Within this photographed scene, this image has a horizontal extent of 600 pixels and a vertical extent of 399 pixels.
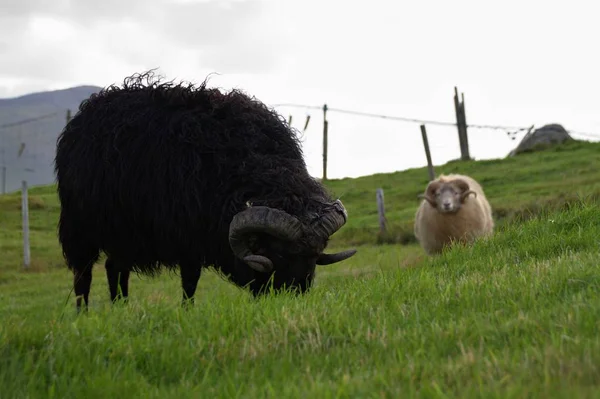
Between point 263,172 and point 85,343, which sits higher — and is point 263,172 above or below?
above

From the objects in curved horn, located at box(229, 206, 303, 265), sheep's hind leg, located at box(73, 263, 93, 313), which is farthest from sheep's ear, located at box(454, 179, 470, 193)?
curved horn, located at box(229, 206, 303, 265)

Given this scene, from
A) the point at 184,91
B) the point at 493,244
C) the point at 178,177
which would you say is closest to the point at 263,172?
the point at 178,177

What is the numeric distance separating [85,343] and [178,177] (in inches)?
156

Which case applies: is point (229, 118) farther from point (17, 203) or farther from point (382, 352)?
point (17, 203)

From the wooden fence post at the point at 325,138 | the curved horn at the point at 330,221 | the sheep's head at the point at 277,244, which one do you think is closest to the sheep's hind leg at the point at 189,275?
the sheep's head at the point at 277,244

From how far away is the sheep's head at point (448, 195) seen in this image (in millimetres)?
13328

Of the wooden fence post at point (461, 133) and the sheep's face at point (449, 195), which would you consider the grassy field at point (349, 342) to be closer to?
the sheep's face at point (449, 195)

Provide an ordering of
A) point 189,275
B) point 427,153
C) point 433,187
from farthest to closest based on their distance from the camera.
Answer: point 427,153 < point 433,187 < point 189,275

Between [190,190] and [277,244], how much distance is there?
1194mm

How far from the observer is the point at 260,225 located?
269 inches

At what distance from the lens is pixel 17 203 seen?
35.0 m

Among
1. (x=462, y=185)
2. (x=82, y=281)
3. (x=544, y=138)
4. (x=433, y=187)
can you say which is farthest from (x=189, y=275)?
(x=544, y=138)

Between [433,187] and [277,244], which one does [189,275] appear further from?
[433,187]

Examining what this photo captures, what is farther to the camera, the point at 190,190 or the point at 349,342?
the point at 190,190
